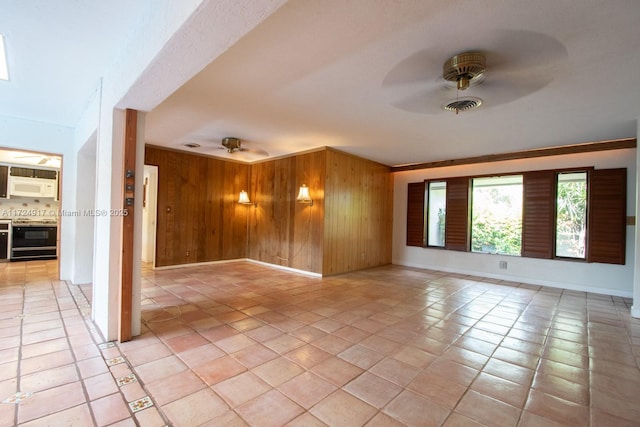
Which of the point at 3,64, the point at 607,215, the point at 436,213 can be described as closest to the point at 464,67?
the point at 3,64

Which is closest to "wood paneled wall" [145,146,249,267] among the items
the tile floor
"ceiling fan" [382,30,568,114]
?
the tile floor

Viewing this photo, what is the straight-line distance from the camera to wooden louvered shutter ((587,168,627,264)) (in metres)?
4.19

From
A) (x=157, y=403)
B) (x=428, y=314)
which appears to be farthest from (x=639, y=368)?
(x=157, y=403)

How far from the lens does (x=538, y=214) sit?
486 cm

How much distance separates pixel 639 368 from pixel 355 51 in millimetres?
3275

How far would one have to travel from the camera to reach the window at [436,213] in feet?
20.0

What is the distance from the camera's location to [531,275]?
16.3 feet

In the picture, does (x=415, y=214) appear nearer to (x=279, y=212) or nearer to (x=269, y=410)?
(x=279, y=212)

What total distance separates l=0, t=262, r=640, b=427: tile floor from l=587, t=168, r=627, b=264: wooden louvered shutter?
33.2 inches

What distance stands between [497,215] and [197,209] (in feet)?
20.0

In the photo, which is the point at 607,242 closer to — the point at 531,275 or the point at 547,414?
the point at 531,275

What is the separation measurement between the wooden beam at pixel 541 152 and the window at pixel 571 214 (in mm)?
417

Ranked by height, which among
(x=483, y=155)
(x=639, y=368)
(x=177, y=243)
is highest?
(x=483, y=155)

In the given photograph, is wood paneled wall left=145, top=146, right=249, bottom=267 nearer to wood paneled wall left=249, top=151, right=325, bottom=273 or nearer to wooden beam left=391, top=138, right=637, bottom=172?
wood paneled wall left=249, top=151, right=325, bottom=273
